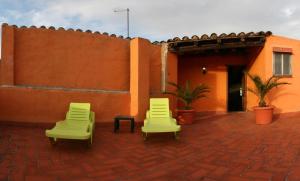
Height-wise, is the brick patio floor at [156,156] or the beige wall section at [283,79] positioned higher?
the beige wall section at [283,79]

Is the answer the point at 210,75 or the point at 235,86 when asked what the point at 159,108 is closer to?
the point at 210,75

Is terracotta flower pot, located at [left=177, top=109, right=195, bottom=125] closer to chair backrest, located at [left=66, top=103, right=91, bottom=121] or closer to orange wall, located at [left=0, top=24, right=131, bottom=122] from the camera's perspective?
orange wall, located at [left=0, top=24, right=131, bottom=122]

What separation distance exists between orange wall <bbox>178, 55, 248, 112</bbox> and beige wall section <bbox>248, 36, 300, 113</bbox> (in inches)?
56.1

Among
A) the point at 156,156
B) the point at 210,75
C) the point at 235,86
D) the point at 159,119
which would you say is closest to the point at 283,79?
the point at 235,86

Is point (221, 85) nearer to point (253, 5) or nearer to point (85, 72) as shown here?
point (253, 5)

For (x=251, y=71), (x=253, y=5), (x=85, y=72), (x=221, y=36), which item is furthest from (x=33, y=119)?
(x=253, y=5)

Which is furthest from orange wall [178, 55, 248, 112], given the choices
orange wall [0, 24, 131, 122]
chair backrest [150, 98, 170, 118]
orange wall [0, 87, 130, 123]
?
orange wall [0, 87, 130, 123]

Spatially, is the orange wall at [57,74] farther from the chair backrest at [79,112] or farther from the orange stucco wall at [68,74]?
the chair backrest at [79,112]

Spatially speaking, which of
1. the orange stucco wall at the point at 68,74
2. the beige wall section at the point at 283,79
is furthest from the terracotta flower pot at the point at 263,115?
the orange stucco wall at the point at 68,74

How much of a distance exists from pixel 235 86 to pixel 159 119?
5.80 m

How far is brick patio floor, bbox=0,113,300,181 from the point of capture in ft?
12.3

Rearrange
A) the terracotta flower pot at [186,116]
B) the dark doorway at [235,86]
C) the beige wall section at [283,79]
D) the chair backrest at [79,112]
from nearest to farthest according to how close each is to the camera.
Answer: the chair backrest at [79,112] < the terracotta flower pot at [186,116] < the beige wall section at [283,79] < the dark doorway at [235,86]

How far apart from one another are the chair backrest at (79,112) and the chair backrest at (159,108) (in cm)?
176

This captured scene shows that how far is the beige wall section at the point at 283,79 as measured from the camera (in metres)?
9.12
